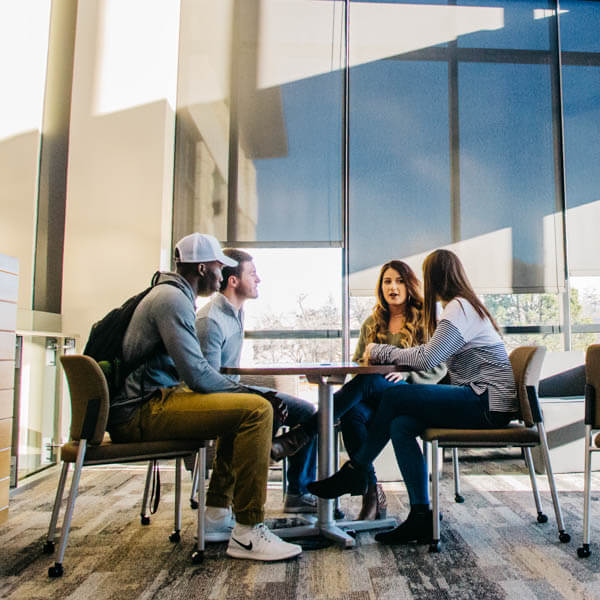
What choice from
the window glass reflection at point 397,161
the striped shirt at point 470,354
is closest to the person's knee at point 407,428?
the striped shirt at point 470,354

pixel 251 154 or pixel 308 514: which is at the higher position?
pixel 251 154

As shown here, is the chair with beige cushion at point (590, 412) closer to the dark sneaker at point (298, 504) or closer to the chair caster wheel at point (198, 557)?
the dark sneaker at point (298, 504)

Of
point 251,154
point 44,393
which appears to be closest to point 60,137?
point 251,154

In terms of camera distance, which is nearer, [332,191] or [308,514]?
[308,514]

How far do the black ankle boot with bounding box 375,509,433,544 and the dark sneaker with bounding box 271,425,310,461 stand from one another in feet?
1.63

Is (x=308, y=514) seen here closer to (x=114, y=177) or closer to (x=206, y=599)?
(x=206, y=599)

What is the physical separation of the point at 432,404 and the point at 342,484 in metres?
0.49

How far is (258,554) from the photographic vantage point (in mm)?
2068

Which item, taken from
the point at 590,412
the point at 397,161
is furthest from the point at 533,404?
the point at 397,161

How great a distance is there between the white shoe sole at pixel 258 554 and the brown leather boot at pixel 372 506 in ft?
1.85

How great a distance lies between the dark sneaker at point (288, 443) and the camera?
2387 mm

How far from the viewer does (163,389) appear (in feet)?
7.09

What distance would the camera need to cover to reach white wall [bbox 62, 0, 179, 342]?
4.04 m

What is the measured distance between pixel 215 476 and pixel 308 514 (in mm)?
641
